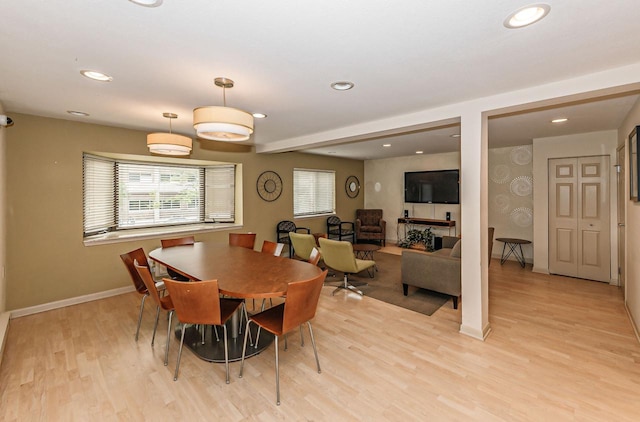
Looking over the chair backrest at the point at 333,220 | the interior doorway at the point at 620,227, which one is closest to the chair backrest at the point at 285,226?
the chair backrest at the point at 333,220

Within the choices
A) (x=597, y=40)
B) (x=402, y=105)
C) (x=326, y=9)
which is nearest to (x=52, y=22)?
(x=326, y=9)

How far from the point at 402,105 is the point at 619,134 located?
139 inches

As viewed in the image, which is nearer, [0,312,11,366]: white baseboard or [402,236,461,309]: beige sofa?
[0,312,11,366]: white baseboard

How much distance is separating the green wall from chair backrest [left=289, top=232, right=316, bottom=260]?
2.23 m

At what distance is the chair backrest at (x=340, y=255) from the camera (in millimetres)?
3926

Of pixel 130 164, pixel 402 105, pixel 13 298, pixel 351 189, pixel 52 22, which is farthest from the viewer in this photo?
pixel 351 189

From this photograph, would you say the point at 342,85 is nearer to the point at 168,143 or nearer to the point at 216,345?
the point at 168,143

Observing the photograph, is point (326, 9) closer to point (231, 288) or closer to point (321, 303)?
point (231, 288)

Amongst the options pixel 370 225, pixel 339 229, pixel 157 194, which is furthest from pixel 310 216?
pixel 157 194

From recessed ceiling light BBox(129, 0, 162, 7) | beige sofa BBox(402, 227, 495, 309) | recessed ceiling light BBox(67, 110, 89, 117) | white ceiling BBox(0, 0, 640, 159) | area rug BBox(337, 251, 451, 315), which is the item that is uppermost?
recessed ceiling light BBox(67, 110, 89, 117)

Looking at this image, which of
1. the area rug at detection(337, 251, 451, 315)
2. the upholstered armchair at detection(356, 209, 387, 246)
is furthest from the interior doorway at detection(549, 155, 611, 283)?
the upholstered armchair at detection(356, 209, 387, 246)

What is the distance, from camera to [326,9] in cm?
144

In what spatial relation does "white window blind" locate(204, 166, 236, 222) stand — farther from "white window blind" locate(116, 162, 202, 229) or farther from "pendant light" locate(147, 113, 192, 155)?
"pendant light" locate(147, 113, 192, 155)

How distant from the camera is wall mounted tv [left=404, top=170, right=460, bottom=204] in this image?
6836 mm
